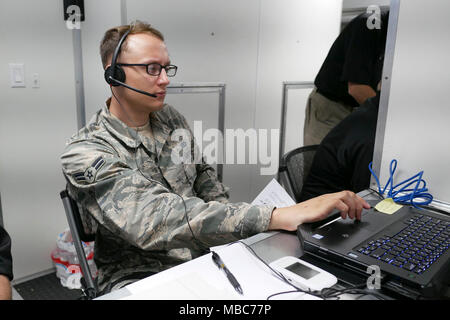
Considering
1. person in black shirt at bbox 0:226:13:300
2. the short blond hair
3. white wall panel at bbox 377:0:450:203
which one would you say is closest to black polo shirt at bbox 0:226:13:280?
person in black shirt at bbox 0:226:13:300

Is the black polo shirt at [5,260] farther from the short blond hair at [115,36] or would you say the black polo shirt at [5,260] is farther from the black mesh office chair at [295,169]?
the black mesh office chair at [295,169]

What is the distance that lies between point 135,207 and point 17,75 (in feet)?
4.17

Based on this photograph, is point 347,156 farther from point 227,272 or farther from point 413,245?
point 227,272

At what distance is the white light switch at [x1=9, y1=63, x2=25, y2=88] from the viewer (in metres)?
1.76

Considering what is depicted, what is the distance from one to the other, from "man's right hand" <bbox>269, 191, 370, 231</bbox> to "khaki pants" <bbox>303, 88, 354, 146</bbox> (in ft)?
4.85

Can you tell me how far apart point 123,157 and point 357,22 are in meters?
1.36

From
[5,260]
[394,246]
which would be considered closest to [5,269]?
[5,260]

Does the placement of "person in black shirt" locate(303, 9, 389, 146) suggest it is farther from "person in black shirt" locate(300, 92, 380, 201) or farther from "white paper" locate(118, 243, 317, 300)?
"white paper" locate(118, 243, 317, 300)

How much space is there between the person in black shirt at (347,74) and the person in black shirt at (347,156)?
0.53 meters

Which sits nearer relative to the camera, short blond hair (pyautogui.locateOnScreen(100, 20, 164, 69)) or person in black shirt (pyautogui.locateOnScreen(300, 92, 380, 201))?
short blond hair (pyautogui.locateOnScreen(100, 20, 164, 69))

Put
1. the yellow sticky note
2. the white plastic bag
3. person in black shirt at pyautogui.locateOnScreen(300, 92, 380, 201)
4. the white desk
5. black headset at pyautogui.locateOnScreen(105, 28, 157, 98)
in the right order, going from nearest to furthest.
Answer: the white desk → the yellow sticky note → black headset at pyautogui.locateOnScreen(105, 28, 157, 98) → person in black shirt at pyautogui.locateOnScreen(300, 92, 380, 201) → the white plastic bag

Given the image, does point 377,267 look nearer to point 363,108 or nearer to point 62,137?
point 363,108

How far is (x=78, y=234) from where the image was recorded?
100 centimetres
